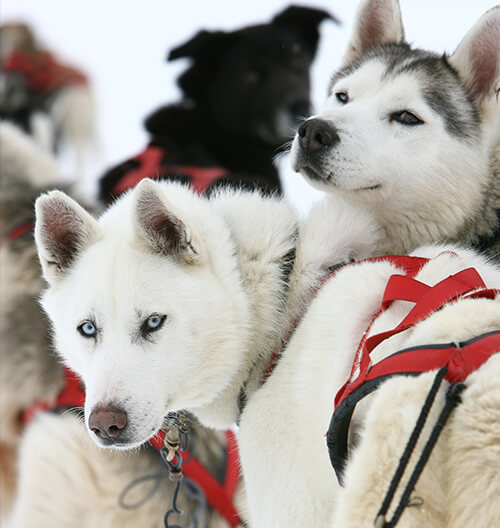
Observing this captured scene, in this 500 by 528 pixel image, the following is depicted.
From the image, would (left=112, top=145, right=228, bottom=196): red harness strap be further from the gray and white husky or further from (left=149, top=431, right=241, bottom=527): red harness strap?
the gray and white husky

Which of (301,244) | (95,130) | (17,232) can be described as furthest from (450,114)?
(95,130)

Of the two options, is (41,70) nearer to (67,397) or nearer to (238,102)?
(238,102)

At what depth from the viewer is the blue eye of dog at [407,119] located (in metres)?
1.90

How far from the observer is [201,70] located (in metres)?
4.09

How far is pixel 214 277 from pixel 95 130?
16.5ft

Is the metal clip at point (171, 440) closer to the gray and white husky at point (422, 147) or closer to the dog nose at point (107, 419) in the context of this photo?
the dog nose at point (107, 419)

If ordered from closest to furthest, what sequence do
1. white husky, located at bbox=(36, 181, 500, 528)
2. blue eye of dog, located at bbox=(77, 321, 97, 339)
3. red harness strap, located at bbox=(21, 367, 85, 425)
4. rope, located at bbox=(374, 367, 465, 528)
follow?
rope, located at bbox=(374, 367, 465, 528) < white husky, located at bbox=(36, 181, 500, 528) < blue eye of dog, located at bbox=(77, 321, 97, 339) < red harness strap, located at bbox=(21, 367, 85, 425)

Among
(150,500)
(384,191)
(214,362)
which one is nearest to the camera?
(214,362)

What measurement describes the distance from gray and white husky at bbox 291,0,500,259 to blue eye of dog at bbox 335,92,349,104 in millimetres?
77

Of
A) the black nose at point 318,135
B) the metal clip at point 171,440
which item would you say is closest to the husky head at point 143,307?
the metal clip at point 171,440

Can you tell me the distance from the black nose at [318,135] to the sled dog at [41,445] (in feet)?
3.89

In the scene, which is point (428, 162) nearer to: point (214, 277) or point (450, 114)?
point (450, 114)

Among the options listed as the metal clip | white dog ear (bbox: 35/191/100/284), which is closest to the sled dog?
the metal clip

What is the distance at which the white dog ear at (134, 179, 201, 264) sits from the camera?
67.2 inches
